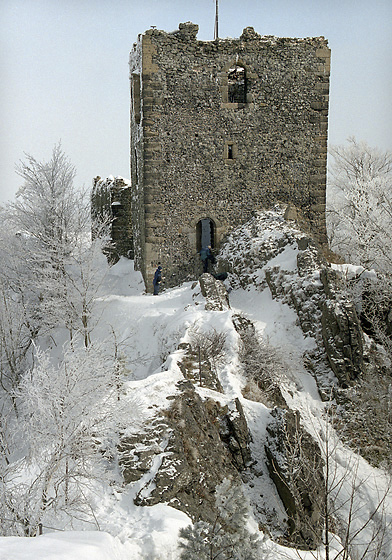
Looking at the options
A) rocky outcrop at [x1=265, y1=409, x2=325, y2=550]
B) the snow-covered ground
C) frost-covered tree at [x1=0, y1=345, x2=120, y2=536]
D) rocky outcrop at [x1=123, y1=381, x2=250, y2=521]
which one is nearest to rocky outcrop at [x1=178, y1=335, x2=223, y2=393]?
the snow-covered ground

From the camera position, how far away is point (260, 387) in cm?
1127

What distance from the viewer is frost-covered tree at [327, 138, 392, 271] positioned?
17127 millimetres

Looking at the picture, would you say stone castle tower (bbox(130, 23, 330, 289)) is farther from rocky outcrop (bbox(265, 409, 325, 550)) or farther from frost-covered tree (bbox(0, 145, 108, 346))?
rocky outcrop (bbox(265, 409, 325, 550))

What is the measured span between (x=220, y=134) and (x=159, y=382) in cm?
985

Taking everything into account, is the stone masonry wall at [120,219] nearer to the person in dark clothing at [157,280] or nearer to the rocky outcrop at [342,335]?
the person in dark clothing at [157,280]

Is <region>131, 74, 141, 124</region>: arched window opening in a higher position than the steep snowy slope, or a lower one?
higher

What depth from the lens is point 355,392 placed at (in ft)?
39.9

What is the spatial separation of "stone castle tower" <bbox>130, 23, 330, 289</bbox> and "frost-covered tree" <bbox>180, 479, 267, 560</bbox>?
37.7 ft

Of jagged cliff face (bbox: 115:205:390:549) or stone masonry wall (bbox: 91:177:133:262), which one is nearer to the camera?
jagged cliff face (bbox: 115:205:390:549)

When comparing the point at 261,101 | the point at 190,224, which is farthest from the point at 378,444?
the point at 261,101

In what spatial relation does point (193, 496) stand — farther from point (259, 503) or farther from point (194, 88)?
point (194, 88)

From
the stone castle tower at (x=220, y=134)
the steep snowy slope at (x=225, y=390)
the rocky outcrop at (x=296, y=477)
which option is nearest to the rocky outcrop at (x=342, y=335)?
the steep snowy slope at (x=225, y=390)

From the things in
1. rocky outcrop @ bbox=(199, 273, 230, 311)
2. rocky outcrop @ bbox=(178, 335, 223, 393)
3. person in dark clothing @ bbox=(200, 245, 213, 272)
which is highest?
person in dark clothing @ bbox=(200, 245, 213, 272)

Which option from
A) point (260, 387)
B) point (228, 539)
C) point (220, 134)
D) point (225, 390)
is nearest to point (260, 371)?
point (260, 387)
